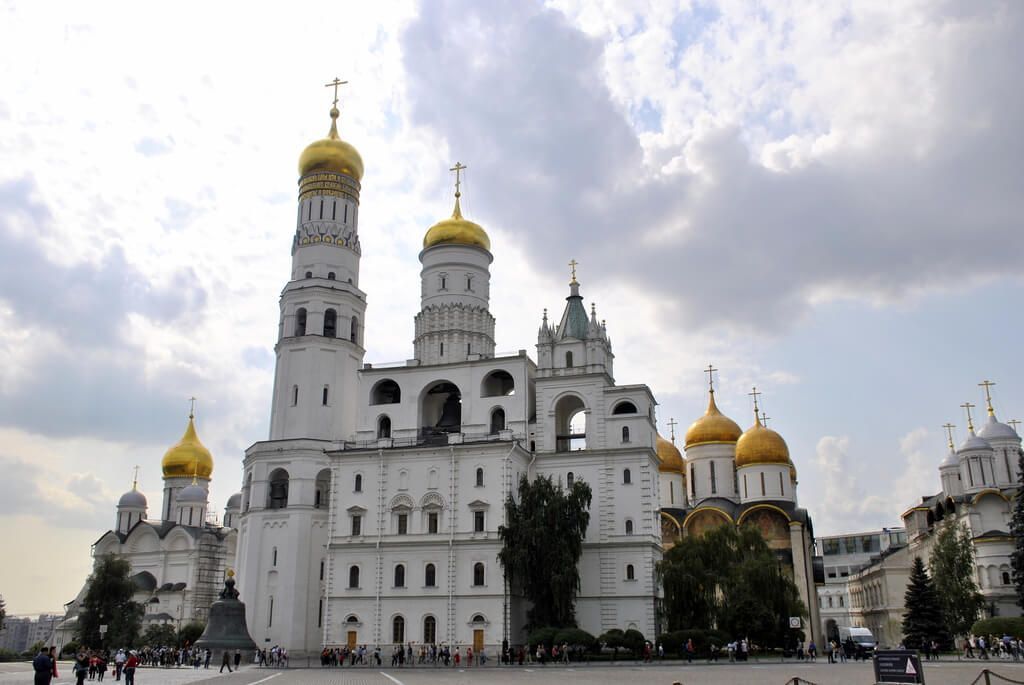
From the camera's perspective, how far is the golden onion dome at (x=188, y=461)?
79.6 meters

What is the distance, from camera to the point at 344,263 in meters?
52.9

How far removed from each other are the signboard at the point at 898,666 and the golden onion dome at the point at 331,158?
140 ft

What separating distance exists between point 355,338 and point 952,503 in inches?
1671

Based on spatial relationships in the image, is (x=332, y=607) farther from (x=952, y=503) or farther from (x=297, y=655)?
(x=952, y=503)

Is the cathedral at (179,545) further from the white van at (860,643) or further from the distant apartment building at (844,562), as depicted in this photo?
the distant apartment building at (844,562)

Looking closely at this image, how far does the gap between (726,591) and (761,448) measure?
883 inches

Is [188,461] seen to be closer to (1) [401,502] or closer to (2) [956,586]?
(1) [401,502]

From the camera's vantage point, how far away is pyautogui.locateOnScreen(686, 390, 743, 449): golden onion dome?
6794 centimetres

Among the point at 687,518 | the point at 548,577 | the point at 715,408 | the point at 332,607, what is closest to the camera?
the point at 548,577

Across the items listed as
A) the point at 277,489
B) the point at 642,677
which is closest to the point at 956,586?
the point at 642,677

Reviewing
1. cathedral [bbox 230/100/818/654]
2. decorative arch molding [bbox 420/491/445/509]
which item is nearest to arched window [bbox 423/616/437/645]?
cathedral [bbox 230/100/818/654]

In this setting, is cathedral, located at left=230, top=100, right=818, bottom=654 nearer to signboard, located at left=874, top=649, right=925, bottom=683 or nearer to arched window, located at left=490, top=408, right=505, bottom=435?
arched window, located at left=490, top=408, right=505, bottom=435

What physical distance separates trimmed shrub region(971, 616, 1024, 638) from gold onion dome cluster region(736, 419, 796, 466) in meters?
20.5

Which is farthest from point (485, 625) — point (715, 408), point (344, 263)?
point (715, 408)
